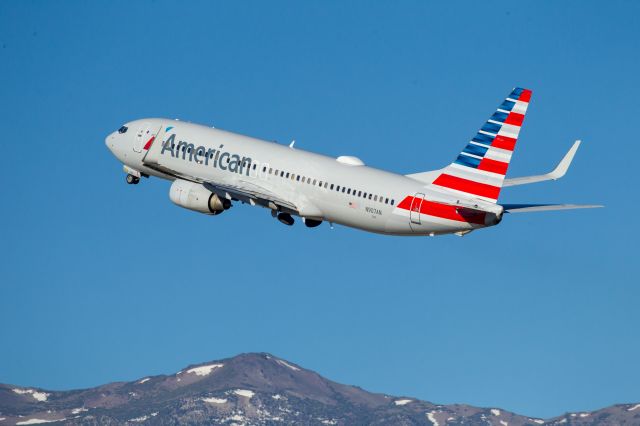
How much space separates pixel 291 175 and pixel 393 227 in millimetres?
10465

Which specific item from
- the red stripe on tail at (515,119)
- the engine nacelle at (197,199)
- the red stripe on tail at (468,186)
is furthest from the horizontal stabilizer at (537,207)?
the engine nacelle at (197,199)

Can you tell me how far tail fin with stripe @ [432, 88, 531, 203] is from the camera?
99312mm

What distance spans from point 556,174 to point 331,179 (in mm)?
17374

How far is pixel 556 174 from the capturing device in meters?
110

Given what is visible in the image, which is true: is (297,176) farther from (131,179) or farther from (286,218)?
(131,179)

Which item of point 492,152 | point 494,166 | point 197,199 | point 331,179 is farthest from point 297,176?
point 494,166

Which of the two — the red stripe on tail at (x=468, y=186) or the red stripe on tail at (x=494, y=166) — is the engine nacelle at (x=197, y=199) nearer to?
the red stripe on tail at (x=468, y=186)

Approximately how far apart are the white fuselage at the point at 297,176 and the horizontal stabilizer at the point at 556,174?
9.06 metres

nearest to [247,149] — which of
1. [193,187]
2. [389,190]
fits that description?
[193,187]

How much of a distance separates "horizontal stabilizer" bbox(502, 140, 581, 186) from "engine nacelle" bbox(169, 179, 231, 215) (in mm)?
22730

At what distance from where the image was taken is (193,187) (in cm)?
11425

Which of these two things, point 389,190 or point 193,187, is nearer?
point 389,190

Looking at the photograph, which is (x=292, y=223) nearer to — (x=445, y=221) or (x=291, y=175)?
(x=291, y=175)

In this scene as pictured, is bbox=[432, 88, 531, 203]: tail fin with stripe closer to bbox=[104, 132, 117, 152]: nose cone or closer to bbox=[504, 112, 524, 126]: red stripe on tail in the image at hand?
bbox=[504, 112, 524, 126]: red stripe on tail
